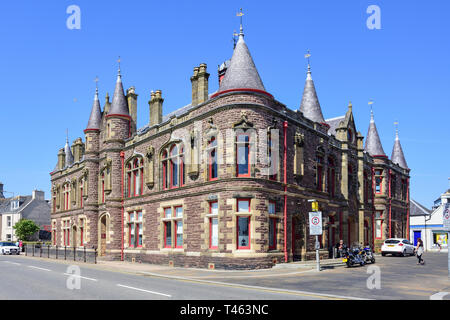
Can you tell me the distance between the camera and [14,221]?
77.5 m

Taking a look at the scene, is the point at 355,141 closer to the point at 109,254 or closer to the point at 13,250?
the point at 109,254

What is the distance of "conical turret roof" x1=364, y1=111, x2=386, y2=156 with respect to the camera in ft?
146

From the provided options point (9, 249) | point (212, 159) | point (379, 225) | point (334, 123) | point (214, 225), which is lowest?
point (9, 249)

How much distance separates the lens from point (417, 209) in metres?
64.3

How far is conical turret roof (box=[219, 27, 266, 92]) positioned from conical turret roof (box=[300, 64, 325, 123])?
34.7ft

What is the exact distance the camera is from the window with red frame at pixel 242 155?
24312 millimetres

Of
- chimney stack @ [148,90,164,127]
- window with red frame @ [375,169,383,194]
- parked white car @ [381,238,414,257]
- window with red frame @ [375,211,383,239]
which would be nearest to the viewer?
chimney stack @ [148,90,164,127]

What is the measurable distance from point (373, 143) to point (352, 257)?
73.8ft

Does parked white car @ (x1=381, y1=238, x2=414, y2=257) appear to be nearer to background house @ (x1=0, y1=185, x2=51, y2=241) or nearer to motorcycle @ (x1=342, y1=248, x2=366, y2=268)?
motorcycle @ (x1=342, y1=248, x2=366, y2=268)

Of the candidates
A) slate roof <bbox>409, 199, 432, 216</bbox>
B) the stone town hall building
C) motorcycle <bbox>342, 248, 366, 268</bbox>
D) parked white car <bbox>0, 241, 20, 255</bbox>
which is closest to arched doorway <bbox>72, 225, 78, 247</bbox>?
the stone town hall building

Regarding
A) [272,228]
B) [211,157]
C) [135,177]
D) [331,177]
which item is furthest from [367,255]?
[135,177]

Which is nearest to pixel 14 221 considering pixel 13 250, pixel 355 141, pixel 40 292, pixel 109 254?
pixel 13 250

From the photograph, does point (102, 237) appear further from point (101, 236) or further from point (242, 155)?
point (242, 155)

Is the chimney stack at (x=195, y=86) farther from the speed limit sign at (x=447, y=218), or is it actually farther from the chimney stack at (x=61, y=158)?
the chimney stack at (x=61, y=158)
